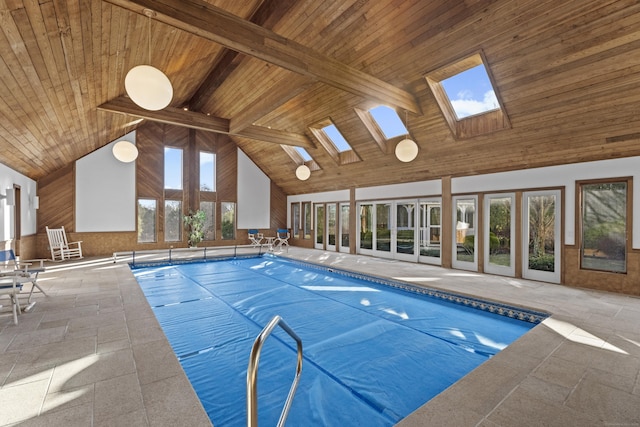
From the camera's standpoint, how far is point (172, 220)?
10.5 m

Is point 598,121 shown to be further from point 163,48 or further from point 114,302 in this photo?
point 114,302

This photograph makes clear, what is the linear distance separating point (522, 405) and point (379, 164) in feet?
21.8

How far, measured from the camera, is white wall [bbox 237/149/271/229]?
1173 centimetres

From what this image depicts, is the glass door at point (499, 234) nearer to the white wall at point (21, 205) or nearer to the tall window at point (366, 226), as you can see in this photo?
the tall window at point (366, 226)

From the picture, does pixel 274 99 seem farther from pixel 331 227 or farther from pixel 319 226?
pixel 319 226

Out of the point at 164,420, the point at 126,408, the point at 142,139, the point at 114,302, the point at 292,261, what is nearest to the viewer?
the point at 164,420

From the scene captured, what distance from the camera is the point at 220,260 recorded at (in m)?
8.90

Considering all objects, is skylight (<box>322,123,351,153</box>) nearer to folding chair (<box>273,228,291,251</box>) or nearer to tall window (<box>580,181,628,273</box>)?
folding chair (<box>273,228,291,251</box>)

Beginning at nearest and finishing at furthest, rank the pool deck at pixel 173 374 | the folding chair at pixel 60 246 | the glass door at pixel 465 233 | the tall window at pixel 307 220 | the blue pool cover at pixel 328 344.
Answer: the pool deck at pixel 173 374
the blue pool cover at pixel 328 344
the glass door at pixel 465 233
the folding chair at pixel 60 246
the tall window at pixel 307 220

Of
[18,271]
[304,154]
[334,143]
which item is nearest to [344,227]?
[304,154]

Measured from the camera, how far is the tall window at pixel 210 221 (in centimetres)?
1116

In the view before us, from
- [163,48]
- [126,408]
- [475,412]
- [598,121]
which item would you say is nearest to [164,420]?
[126,408]

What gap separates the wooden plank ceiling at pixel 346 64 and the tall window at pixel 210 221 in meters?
4.49

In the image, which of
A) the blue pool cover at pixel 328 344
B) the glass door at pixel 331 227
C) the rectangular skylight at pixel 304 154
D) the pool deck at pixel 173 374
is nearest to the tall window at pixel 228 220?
the rectangular skylight at pixel 304 154
